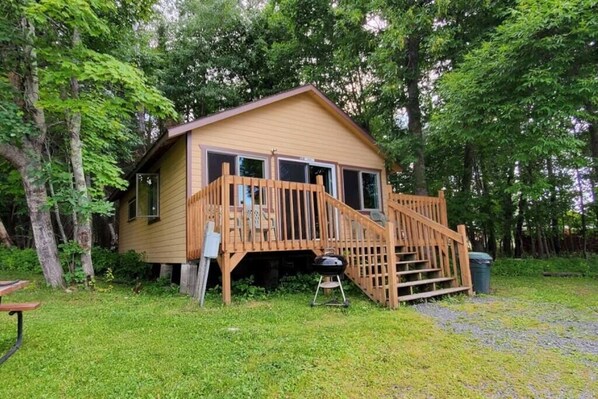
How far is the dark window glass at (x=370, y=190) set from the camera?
999 centimetres

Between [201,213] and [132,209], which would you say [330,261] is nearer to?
[201,213]

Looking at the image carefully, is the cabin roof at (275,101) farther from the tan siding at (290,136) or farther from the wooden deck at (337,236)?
the wooden deck at (337,236)

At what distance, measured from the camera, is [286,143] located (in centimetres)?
871

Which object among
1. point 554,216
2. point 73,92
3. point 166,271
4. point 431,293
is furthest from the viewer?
point 554,216

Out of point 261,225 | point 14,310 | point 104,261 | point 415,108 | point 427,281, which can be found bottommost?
point 427,281

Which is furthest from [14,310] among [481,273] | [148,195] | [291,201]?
[148,195]

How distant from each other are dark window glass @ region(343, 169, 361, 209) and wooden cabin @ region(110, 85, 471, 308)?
30mm

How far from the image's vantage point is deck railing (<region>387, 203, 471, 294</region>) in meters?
6.36

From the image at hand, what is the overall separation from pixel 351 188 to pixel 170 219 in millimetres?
4659

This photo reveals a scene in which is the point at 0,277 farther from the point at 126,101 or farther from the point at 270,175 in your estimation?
the point at 270,175

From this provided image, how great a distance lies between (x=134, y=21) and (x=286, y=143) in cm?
512

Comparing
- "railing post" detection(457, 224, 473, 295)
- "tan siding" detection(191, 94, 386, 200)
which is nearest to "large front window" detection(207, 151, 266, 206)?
"tan siding" detection(191, 94, 386, 200)

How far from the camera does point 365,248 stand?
20.1 feet

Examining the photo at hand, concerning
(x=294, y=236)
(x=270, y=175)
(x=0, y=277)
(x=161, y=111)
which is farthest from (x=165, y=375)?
(x=0, y=277)
